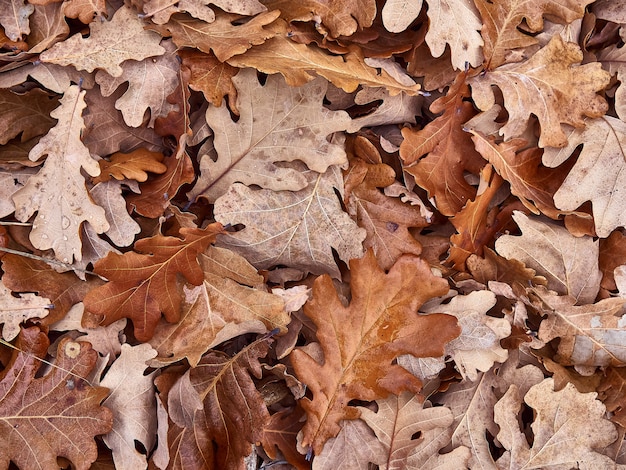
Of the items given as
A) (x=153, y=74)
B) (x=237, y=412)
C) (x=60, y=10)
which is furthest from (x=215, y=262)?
(x=60, y=10)

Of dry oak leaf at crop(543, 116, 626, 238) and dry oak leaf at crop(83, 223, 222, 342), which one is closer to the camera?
dry oak leaf at crop(83, 223, 222, 342)

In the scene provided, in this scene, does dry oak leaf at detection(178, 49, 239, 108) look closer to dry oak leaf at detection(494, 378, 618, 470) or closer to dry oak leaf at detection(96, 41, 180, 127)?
dry oak leaf at detection(96, 41, 180, 127)

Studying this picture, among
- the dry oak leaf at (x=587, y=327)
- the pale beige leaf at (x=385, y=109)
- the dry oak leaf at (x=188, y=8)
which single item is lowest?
the dry oak leaf at (x=587, y=327)

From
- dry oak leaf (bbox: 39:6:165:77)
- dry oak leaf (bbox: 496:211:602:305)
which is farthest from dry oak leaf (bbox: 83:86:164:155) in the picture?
dry oak leaf (bbox: 496:211:602:305)

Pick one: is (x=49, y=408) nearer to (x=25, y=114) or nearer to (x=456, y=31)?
(x=25, y=114)

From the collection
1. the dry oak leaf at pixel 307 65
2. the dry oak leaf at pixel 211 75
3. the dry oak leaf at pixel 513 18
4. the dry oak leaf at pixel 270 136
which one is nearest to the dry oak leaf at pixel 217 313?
the dry oak leaf at pixel 270 136

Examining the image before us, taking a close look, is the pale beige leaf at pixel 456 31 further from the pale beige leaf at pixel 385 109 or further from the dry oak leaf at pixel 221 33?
the dry oak leaf at pixel 221 33
